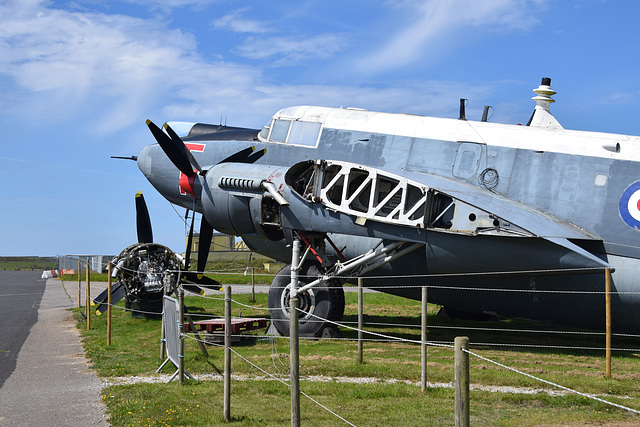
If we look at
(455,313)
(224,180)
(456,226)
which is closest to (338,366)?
(456,226)

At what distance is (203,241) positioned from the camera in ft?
65.9

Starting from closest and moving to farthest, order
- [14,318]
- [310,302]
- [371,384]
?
[371,384]
[310,302]
[14,318]

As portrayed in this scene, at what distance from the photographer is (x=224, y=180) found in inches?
671

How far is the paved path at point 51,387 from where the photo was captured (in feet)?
31.3

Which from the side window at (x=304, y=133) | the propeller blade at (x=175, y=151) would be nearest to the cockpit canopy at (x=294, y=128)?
the side window at (x=304, y=133)

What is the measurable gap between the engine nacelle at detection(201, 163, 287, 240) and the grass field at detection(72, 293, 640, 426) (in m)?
2.87

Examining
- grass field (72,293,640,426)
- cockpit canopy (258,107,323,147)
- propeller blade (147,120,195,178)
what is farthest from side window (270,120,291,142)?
grass field (72,293,640,426)

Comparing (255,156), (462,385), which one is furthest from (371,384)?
(255,156)

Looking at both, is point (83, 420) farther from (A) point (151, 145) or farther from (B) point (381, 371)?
(A) point (151, 145)

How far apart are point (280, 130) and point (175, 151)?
305cm

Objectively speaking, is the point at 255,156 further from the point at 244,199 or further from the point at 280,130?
the point at 244,199

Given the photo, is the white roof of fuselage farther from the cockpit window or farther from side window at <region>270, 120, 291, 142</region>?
the cockpit window

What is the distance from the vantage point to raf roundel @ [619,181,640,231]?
1416cm

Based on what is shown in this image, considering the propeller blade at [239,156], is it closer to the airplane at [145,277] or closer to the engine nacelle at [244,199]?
the engine nacelle at [244,199]
